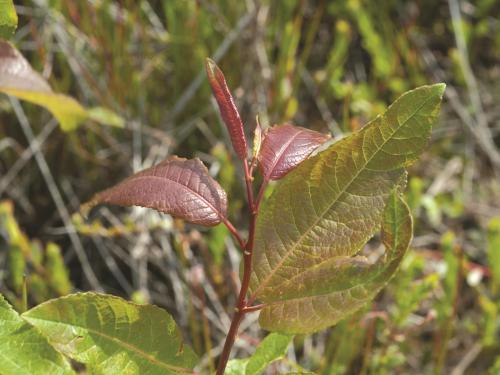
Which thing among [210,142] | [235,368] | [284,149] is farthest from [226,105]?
[210,142]

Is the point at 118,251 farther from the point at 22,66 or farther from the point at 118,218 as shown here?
the point at 22,66

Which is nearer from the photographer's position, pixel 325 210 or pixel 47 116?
pixel 325 210

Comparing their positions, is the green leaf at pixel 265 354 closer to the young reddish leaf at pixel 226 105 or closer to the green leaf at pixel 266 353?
the green leaf at pixel 266 353

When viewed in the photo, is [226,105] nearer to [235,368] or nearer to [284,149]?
[284,149]

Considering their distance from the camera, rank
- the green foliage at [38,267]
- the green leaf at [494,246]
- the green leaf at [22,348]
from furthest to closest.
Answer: the green leaf at [494,246] → the green foliage at [38,267] → the green leaf at [22,348]

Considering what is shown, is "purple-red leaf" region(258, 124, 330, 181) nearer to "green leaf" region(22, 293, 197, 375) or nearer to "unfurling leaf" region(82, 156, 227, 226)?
"unfurling leaf" region(82, 156, 227, 226)

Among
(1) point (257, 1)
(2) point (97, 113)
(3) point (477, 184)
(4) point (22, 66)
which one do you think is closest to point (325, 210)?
(4) point (22, 66)

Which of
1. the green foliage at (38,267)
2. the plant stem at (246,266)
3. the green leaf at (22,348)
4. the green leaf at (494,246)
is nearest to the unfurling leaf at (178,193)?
the plant stem at (246,266)
